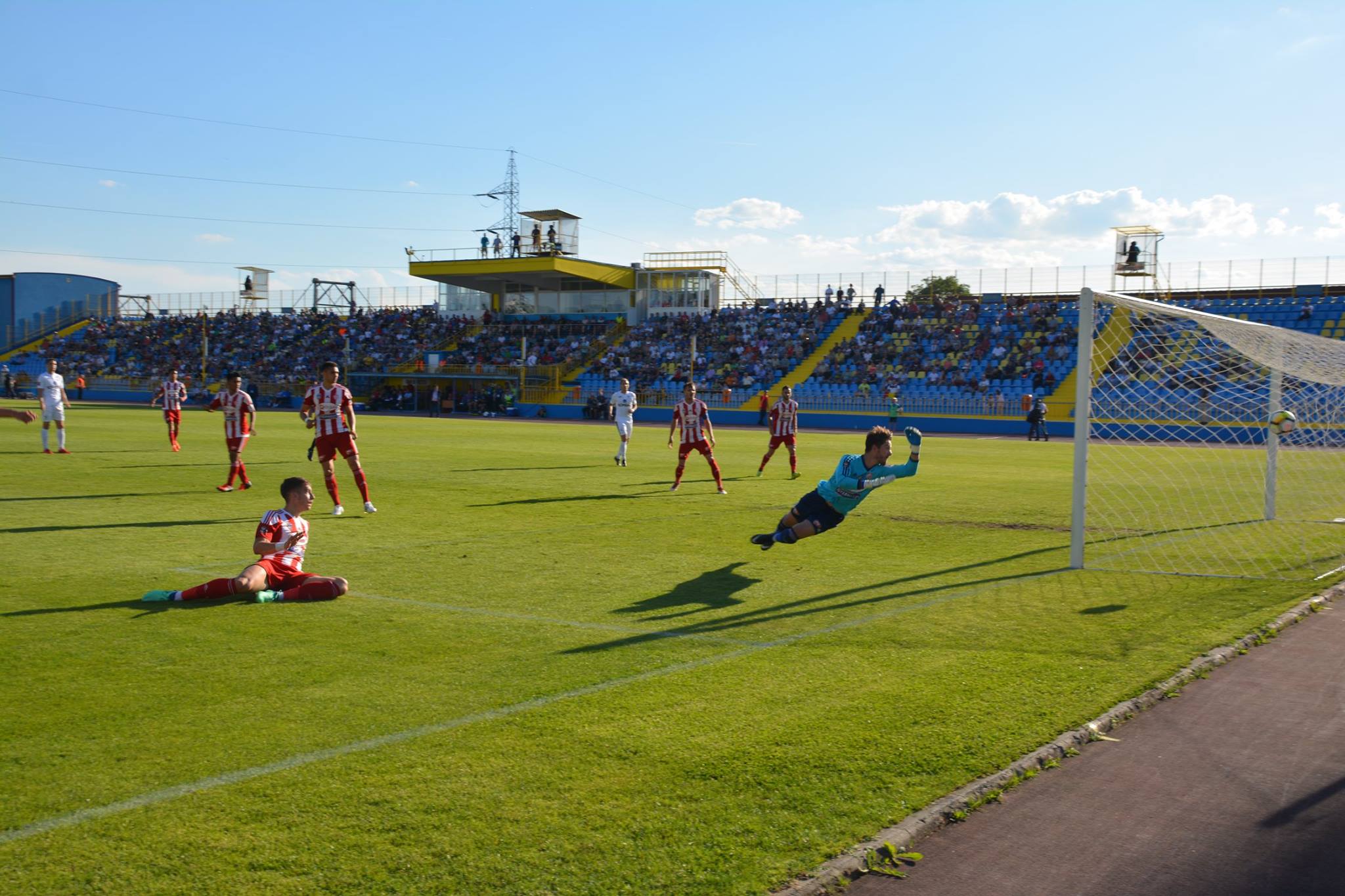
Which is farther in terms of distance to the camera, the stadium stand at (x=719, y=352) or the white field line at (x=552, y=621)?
the stadium stand at (x=719, y=352)

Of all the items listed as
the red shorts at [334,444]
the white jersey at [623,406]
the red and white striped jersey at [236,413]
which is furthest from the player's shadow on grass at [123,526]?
the white jersey at [623,406]

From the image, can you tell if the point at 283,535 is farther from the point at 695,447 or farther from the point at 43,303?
the point at 43,303

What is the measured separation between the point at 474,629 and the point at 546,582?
72.3 inches

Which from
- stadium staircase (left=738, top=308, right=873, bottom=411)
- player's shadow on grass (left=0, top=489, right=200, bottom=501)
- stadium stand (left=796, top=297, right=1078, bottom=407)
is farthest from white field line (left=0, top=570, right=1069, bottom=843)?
stadium staircase (left=738, top=308, right=873, bottom=411)

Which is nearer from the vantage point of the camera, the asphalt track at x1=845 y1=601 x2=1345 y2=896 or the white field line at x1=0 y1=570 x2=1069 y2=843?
the asphalt track at x1=845 y1=601 x2=1345 y2=896

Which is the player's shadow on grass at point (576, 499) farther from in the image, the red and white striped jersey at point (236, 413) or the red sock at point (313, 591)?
the red sock at point (313, 591)

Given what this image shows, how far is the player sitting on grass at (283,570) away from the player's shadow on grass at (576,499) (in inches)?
251

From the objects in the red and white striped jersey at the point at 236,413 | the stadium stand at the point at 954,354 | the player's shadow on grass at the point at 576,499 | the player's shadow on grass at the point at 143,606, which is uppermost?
the stadium stand at the point at 954,354

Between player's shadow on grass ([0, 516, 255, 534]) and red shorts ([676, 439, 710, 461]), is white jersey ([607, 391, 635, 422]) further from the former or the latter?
player's shadow on grass ([0, 516, 255, 534])

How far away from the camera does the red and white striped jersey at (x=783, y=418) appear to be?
20.7m

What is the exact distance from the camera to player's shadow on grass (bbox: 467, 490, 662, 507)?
14961 mm

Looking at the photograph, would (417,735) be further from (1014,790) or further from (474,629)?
(1014,790)

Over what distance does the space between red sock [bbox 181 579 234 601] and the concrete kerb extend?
5.75 metres

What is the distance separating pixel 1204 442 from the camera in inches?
952
